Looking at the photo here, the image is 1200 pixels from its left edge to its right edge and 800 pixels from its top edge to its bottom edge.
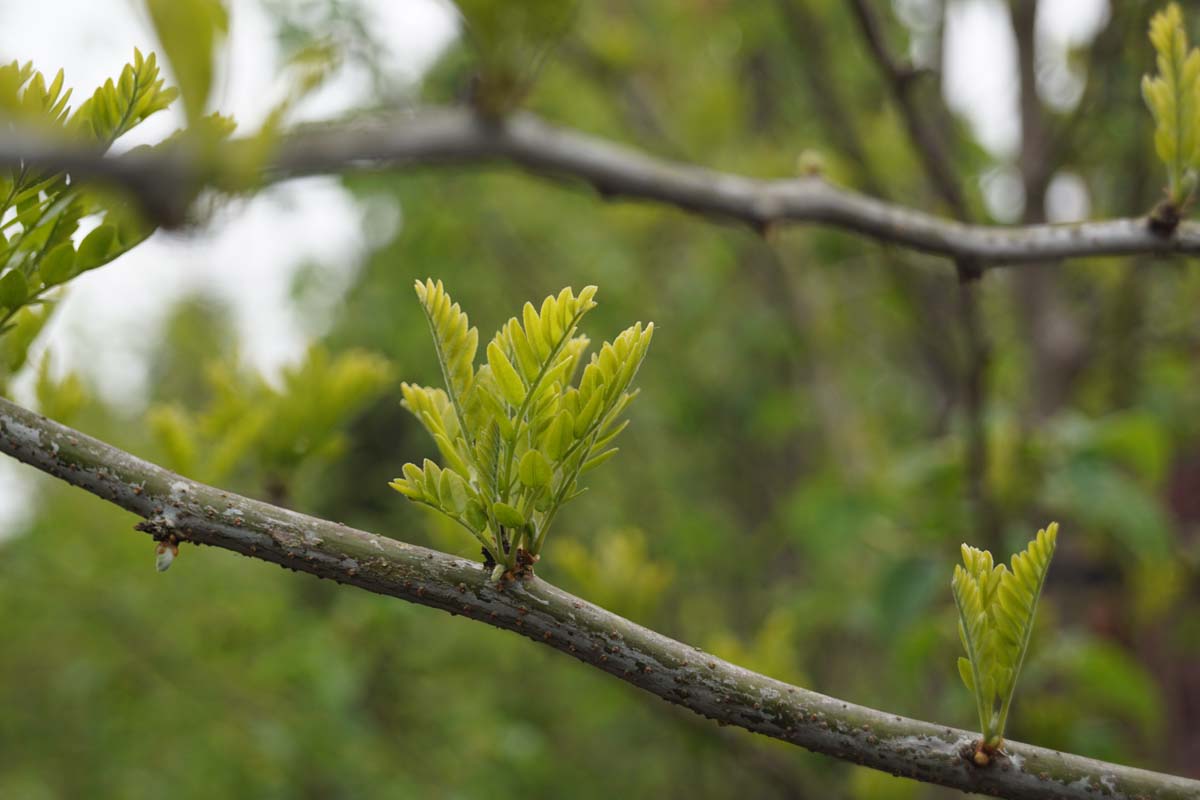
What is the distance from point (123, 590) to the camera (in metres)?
3.01

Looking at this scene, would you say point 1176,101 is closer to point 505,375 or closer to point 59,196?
point 505,375

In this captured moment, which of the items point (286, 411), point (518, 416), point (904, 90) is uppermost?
point (904, 90)

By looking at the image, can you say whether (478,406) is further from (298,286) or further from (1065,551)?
(298,286)

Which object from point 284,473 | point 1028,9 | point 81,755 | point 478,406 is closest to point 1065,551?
point 1028,9

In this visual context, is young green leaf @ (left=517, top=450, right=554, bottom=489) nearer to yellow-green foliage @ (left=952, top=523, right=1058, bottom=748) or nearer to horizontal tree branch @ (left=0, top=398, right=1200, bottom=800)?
horizontal tree branch @ (left=0, top=398, right=1200, bottom=800)

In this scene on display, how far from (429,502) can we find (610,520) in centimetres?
364

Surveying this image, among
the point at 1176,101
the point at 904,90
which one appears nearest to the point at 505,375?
the point at 1176,101

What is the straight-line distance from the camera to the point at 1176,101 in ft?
2.55

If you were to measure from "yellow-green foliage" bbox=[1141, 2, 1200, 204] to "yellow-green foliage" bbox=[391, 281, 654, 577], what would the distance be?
19.2 inches

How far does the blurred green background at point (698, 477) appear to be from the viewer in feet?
6.03

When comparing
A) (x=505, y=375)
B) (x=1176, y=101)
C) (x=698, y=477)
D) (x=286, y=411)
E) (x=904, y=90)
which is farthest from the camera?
(x=698, y=477)

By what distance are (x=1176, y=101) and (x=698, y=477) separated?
3.60 meters

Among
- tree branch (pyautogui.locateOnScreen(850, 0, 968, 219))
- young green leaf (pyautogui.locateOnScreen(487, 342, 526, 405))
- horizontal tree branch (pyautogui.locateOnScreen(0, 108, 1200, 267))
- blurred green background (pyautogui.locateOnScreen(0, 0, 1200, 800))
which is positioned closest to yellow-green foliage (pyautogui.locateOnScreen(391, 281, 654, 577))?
young green leaf (pyautogui.locateOnScreen(487, 342, 526, 405))

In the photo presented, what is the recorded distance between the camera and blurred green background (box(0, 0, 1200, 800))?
1837mm
